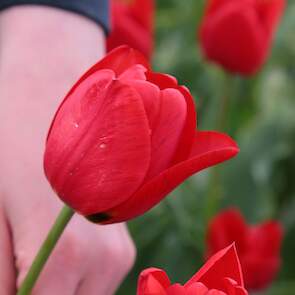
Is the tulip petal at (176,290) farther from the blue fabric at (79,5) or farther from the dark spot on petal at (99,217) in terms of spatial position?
the blue fabric at (79,5)

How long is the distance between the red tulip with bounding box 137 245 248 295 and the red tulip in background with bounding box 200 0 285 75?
583 millimetres

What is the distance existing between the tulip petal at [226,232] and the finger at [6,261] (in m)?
0.38

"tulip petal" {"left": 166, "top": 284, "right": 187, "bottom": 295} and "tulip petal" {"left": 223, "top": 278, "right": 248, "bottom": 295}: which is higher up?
"tulip petal" {"left": 223, "top": 278, "right": 248, "bottom": 295}

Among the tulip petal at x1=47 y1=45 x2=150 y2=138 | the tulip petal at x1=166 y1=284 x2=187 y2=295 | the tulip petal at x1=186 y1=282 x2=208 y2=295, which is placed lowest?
the tulip petal at x1=166 y1=284 x2=187 y2=295

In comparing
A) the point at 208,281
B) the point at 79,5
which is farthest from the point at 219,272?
the point at 79,5

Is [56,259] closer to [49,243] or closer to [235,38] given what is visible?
[49,243]

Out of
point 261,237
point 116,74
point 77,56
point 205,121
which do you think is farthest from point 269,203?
point 116,74

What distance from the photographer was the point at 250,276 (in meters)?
0.97

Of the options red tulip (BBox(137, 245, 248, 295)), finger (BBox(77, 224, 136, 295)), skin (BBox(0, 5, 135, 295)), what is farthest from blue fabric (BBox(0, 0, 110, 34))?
red tulip (BBox(137, 245, 248, 295))

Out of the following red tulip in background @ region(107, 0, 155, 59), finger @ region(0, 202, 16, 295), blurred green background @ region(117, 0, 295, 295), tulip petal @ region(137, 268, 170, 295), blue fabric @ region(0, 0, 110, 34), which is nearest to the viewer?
tulip petal @ region(137, 268, 170, 295)

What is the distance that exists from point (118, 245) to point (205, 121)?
2.12 ft

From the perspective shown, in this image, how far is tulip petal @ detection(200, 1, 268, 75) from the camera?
1.01 meters

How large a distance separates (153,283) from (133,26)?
22.1 inches

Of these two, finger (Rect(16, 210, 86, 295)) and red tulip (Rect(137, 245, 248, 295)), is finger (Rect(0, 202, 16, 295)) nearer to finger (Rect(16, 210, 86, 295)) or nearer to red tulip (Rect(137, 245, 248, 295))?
finger (Rect(16, 210, 86, 295))
